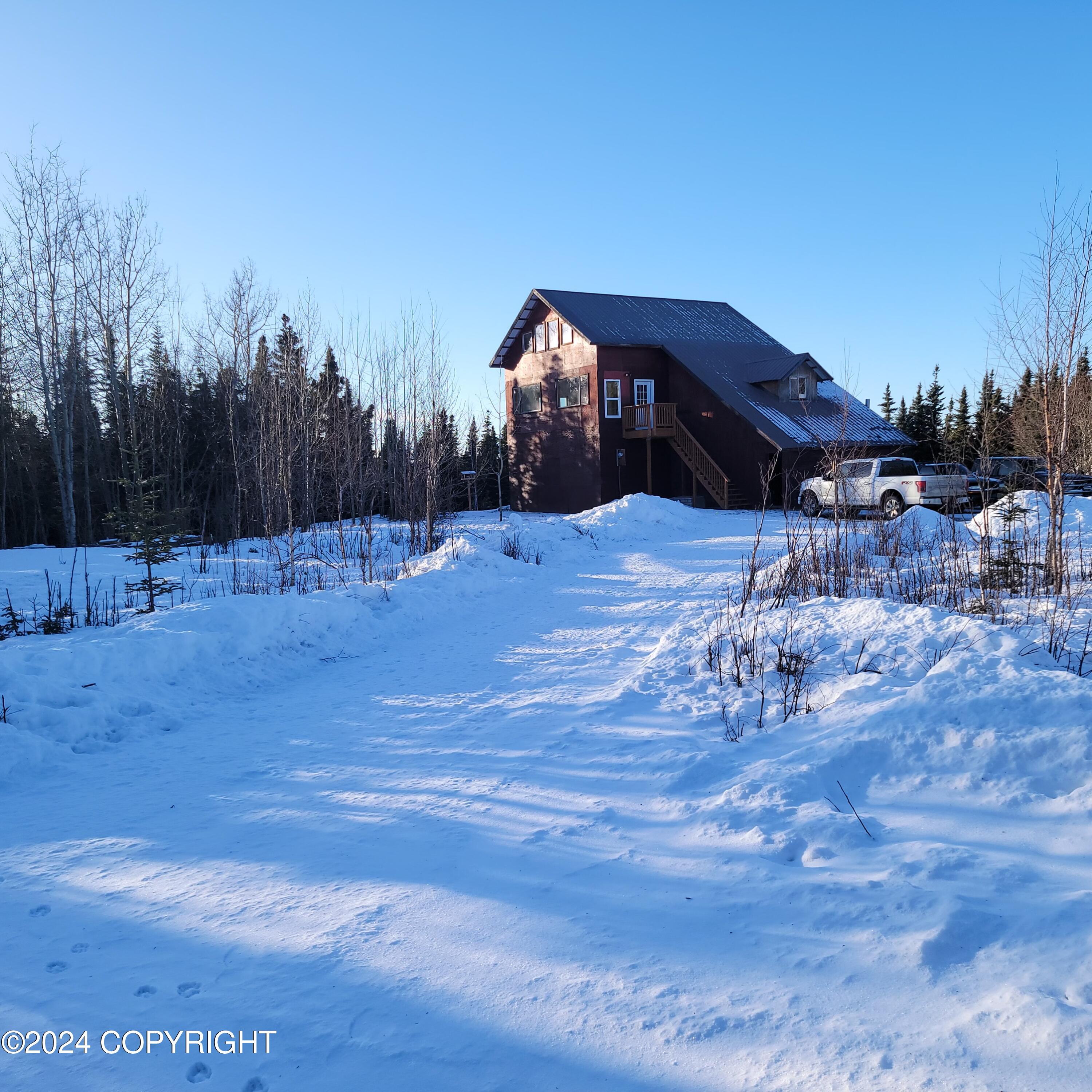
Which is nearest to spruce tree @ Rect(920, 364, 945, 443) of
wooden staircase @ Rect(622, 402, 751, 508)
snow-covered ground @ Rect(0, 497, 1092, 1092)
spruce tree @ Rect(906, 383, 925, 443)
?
spruce tree @ Rect(906, 383, 925, 443)

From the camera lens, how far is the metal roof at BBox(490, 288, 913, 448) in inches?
1070

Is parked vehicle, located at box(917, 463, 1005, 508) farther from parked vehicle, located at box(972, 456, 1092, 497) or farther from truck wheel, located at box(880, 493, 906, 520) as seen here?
truck wheel, located at box(880, 493, 906, 520)

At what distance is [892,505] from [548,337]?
1757 cm

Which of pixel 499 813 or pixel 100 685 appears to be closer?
pixel 499 813

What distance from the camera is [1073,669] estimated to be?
564 cm

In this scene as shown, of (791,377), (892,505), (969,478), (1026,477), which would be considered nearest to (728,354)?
(791,377)

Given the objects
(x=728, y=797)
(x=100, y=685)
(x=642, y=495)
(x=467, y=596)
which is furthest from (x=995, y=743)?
(x=642, y=495)

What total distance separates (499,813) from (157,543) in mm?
7789

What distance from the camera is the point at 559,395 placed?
104 feet

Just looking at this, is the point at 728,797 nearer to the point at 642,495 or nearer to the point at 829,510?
the point at 642,495

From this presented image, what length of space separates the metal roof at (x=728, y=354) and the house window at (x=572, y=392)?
6.13ft

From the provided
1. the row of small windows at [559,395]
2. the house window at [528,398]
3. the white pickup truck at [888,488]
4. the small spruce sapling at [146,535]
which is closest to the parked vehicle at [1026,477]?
the white pickup truck at [888,488]

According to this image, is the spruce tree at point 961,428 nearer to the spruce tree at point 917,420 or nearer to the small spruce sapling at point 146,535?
the spruce tree at point 917,420

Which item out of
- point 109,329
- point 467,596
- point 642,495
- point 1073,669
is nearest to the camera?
point 1073,669
